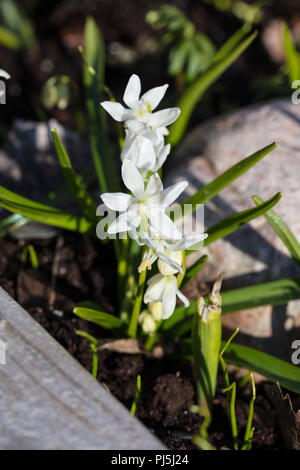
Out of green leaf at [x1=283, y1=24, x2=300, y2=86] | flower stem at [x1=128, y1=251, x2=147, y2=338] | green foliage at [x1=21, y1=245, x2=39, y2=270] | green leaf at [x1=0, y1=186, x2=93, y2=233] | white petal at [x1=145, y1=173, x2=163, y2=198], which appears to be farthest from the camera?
green leaf at [x1=283, y1=24, x2=300, y2=86]

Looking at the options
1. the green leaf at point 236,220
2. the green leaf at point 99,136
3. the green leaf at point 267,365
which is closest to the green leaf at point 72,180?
the green leaf at point 99,136

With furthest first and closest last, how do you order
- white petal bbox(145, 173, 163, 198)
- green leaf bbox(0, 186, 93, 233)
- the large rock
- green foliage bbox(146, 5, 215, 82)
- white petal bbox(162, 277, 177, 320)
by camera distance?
green foliage bbox(146, 5, 215, 82) → the large rock → green leaf bbox(0, 186, 93, 233) → white petal bbox(162, 277, 177, 320) → white petal bbox(145, 173, 163, 198)

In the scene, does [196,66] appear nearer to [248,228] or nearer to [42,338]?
[248,228]

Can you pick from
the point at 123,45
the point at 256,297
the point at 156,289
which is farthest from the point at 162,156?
the point at 123,45

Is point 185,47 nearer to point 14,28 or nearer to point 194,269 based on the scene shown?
point 14,28

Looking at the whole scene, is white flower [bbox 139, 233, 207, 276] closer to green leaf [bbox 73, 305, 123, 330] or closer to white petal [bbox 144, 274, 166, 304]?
white petal [bbox 144, 274, 166, 304]

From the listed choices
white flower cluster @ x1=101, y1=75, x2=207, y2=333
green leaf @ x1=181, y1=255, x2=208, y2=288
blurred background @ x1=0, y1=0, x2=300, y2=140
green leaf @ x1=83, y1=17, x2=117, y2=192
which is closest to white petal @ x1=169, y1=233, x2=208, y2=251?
white flower cluster @ x1=101, y1=75, x2=207, y2=333
